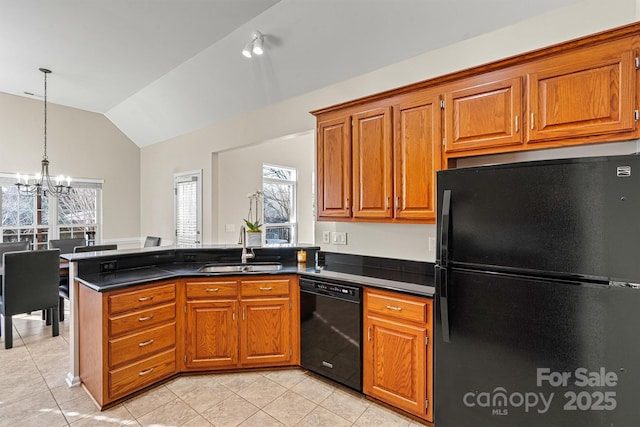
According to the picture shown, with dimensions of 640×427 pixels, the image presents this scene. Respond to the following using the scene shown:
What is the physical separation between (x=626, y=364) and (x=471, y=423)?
2.70 ft

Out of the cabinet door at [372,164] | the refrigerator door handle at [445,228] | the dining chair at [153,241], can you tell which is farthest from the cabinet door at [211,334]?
the dining chair at [153,241]

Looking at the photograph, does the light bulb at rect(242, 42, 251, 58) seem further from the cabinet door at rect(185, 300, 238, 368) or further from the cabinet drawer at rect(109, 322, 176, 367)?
the cabinet drawer at rect(109, 322, 176, 367)

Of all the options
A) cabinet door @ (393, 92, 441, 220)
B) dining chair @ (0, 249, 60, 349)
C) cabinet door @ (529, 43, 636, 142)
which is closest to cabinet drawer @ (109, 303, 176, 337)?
dining chair @ (0, 249, 60, 349)

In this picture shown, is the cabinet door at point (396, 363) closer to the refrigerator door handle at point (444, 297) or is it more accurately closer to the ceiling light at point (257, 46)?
the refrigerator door handle at point (444, 297)

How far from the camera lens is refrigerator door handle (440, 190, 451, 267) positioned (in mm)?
1895

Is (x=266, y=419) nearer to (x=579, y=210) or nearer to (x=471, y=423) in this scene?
(x=471, y=423)

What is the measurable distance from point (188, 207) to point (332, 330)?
369 centimetres

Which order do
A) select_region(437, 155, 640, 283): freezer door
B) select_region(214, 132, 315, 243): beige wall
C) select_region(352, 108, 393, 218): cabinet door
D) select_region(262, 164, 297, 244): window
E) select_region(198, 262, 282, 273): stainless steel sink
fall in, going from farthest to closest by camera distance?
select_region(262, 164, 297, 244): window → select_region(214, 132, 315, 243): beige wall → select_region(198, 262, 282, 273): stainless steel sink → select_region(352, 108, 393, 218): cabinet door → select_region(437, 155, 640, 283): freezer door

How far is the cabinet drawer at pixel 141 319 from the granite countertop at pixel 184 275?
0.76ft

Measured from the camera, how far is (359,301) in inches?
97.2

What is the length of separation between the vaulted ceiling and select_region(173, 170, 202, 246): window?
3.49 feet

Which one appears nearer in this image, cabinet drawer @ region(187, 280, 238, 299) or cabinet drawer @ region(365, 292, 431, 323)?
cabinet drawer @ region(365, 292, 431, 323)

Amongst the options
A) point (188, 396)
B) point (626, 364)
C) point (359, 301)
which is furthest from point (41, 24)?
point (626, 364)

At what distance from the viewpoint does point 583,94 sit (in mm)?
1803
